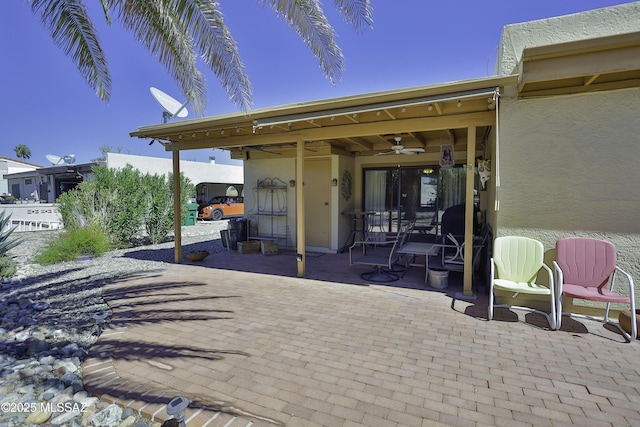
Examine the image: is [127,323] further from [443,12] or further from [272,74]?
[443,12]

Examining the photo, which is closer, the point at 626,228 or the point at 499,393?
the point at 499,393

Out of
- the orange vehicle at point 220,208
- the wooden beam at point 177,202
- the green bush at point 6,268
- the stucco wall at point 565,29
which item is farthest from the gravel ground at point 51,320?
the orange vehicle at point 220,208

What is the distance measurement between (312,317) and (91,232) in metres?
7.53

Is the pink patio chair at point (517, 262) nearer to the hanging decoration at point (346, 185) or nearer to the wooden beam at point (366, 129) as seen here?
the wooden beam at point (366, 129)

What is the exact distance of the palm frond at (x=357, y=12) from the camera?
4434 millimetres

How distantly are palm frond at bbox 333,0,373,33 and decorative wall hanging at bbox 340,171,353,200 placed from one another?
4.69 m

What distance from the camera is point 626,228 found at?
4.11 meters

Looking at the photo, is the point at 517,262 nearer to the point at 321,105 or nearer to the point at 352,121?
the point at 352,121

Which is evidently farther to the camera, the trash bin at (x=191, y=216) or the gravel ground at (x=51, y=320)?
the trash bin at (x=191, y=216)

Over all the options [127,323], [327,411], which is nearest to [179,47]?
[127,323]

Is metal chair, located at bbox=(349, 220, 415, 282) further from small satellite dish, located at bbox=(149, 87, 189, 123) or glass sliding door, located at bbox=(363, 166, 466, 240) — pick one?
small satellite dish, located at bbox=(149, 87, 189, 123)

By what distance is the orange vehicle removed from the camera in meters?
19.5

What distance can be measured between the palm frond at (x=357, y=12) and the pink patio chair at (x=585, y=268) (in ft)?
12.5

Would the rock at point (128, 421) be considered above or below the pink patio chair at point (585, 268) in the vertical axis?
below
